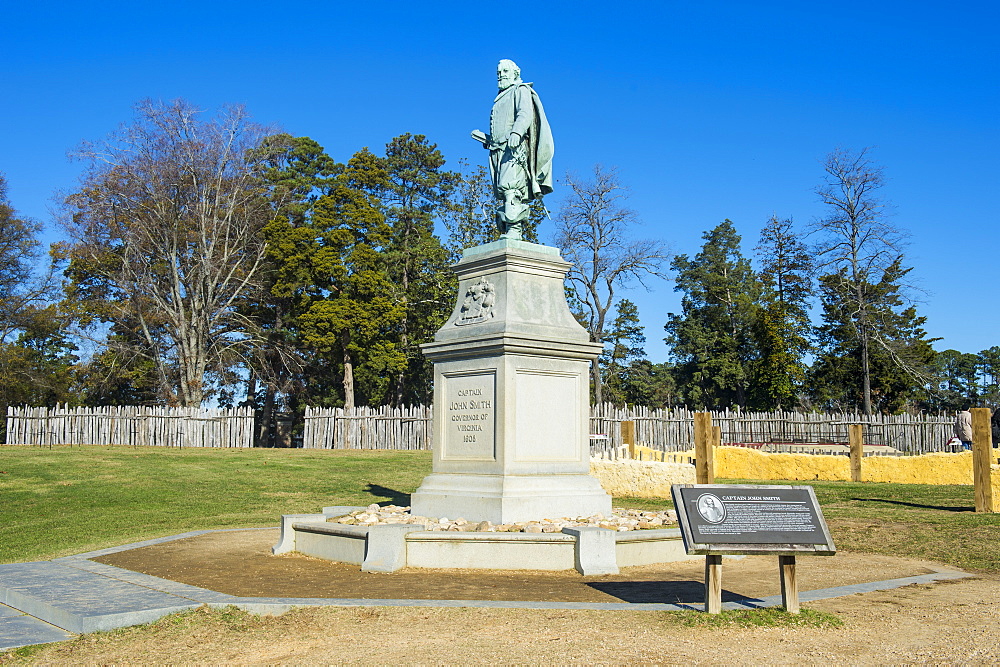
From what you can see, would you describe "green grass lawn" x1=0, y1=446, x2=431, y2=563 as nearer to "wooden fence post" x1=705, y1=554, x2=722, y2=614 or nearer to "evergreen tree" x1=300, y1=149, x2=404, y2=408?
"wooden fence post" x1=705, y1=554, x2=722, y2=614

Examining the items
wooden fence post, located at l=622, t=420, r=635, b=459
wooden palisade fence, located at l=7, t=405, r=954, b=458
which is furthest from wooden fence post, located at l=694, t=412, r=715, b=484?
wooden palisade fence, located at l=7, t=405, r=954, b=458

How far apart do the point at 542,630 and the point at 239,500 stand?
1143 centimetres

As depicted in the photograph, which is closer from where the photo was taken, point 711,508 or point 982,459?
point 711,508

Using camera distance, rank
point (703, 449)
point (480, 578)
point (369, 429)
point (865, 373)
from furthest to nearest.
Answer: point (865, 373), point (369, 429), point (703, 449), point (480, 578)

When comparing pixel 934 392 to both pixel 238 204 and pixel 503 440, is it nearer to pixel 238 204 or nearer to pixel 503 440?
pixel 238 204

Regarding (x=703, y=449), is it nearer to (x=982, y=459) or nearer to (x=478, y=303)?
(x=982, y=459)

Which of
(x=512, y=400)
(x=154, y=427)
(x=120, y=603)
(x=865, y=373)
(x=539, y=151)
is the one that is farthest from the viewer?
(x=865, y=373)

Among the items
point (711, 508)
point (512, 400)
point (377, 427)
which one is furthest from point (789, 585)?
point (377, 427)

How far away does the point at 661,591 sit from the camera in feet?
23.8

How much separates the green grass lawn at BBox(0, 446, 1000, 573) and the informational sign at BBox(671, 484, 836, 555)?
13.0 ft

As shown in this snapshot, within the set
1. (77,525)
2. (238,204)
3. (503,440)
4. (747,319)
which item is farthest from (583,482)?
(747,319)

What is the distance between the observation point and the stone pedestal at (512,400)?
954cm

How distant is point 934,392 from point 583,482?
114 feet

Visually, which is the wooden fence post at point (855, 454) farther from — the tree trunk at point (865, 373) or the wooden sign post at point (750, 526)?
the tree trunk at point (865, 373)
